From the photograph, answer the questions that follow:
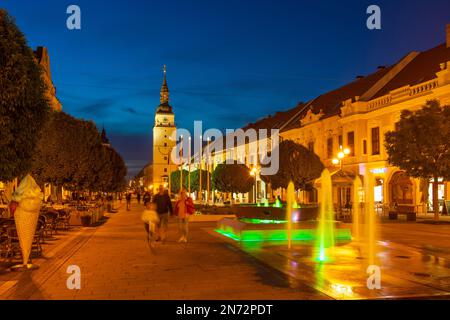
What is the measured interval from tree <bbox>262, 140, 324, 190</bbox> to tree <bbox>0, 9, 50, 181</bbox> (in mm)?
16672

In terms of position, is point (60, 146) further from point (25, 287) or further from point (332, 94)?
point (332, 94)

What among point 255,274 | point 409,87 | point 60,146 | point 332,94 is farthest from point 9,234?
point 332,94

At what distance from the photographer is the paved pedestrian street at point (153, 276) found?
828 cm

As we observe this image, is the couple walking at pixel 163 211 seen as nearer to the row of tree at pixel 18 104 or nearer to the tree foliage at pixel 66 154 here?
the row of tree at pixel 18 104

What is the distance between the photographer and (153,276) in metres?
9.92

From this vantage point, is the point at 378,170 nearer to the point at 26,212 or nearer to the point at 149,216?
the point at 149,216

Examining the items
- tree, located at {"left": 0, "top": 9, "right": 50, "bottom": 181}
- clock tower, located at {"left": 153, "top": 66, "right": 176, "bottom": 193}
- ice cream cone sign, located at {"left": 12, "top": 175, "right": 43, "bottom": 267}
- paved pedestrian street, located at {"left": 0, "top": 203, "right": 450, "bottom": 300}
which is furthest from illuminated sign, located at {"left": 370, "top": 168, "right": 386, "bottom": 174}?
clock tower, located at {"left": 153, "top": 66, "right": 176, "bottom": 193}

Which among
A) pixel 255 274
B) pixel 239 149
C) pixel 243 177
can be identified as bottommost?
pixel 255 274

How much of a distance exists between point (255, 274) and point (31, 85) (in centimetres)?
638

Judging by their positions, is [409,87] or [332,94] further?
[332,94]

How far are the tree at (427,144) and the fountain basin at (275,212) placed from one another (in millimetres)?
9997

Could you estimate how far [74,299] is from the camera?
791 centimetres

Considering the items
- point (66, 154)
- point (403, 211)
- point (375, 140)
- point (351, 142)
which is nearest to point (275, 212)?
point (66, 154)
